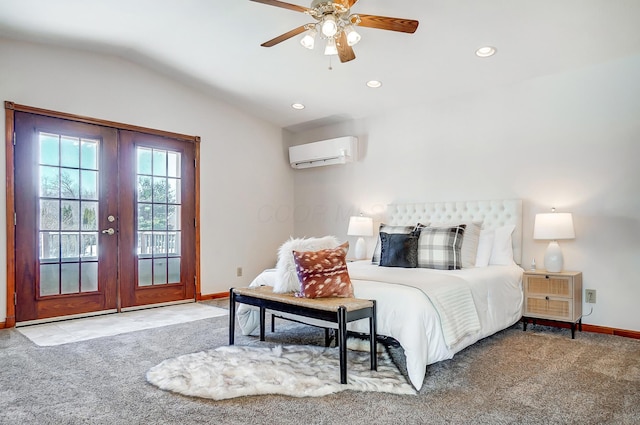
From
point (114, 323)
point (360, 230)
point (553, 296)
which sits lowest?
point (114, 323)

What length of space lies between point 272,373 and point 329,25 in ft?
7.47

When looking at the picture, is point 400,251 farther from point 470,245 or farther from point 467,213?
point 467,213

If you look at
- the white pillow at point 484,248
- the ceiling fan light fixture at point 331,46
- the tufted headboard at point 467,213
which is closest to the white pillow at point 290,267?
the ceiling fan light fixture at point 331,46

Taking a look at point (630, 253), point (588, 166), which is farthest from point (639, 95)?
point (630, 253)

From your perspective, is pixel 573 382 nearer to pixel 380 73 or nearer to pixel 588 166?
pixel 588 166

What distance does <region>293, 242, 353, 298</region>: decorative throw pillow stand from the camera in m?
2.83

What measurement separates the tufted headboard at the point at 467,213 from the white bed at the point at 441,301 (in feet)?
0.03

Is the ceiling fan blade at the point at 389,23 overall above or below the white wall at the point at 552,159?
above

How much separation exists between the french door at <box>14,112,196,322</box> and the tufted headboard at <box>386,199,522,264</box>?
2.65 metres

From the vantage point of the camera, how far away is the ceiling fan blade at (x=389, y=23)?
272 centimetres

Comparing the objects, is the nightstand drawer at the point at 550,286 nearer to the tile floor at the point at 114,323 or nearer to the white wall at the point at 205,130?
the tile floor at the point at 114,323

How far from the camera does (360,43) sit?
384 cm

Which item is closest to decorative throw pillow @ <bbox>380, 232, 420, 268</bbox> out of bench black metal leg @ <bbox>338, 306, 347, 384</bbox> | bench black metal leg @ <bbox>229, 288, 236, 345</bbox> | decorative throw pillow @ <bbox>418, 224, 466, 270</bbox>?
decorative throw pillow @ <bbox>418, 224, 466, 270</bbox>

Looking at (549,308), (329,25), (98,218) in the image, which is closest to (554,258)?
(549,308)
